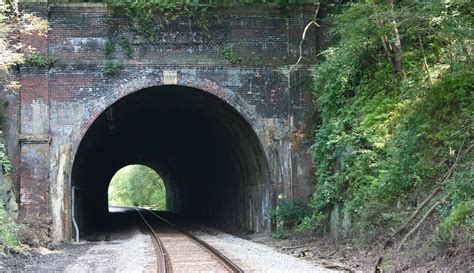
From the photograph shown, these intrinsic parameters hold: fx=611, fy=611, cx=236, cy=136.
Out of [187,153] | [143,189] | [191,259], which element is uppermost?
[187,153]

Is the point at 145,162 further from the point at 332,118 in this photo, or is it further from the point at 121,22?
the point at 332,118

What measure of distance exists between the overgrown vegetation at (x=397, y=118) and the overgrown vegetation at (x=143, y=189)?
130 feet

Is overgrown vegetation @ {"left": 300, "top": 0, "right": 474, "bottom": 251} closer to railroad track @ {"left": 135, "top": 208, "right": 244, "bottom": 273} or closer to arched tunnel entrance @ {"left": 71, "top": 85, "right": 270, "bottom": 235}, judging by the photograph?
railroad track @ {"left": 135, "top": 208, "right": 244, "bottom": 273}

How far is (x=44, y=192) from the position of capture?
15766mm

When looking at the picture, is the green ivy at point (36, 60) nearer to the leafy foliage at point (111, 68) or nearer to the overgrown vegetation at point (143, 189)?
the leafy foliage at point (111, 68)

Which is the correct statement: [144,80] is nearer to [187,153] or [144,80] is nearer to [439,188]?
[439,188]

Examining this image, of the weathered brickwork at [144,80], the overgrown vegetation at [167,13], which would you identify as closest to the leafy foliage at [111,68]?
the weathered brickwork at [144,80]

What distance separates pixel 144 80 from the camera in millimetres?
16547

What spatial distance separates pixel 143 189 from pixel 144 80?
4457cm

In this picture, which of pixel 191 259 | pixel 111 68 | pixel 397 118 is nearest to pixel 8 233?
pixel 191 259

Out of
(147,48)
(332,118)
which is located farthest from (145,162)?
(332,118)

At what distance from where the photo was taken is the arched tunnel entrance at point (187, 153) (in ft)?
58.8

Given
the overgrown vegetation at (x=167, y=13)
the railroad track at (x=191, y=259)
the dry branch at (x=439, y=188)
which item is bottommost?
the railroad track at (x=191, y=259)

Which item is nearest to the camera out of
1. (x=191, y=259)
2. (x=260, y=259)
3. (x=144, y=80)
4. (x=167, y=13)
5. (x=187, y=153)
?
(x=260, y=259)
